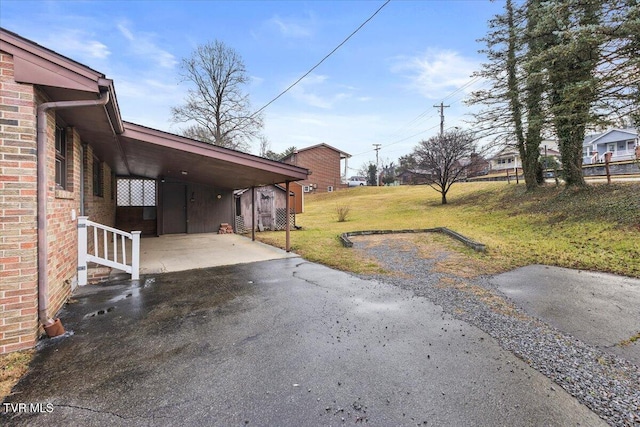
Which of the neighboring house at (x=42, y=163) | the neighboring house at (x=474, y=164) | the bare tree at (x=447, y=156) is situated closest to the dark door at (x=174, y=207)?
the neighboring house at (x=42, y=163)

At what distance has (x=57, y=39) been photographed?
9.77 metres

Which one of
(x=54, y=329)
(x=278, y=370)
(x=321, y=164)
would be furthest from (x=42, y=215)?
(x=321, y=164)

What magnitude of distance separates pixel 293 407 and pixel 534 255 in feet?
23.3

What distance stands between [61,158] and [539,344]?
6669 millimetres

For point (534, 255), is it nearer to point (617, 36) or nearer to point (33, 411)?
point (617, 36)

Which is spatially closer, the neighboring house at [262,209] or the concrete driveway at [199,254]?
the concrete driveway at [199,254]

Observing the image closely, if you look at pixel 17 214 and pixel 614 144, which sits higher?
pixel 614 144

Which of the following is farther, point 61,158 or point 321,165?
point 321,165

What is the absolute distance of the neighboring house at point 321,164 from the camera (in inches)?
1358

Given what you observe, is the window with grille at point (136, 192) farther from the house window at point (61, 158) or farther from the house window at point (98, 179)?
the house window at point (61, 158)

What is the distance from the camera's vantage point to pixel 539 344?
3025mm

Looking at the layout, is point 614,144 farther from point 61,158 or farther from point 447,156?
point 61,158

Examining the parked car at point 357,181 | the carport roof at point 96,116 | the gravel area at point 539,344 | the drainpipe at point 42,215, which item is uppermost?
the parked car at point 357,181

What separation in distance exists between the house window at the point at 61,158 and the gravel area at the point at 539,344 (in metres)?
5.30
